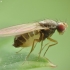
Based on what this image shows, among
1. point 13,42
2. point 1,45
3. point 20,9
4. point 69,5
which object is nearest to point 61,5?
point 69,5

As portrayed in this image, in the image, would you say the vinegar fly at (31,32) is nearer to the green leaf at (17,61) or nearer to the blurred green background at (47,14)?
the green leaf at (17,61)

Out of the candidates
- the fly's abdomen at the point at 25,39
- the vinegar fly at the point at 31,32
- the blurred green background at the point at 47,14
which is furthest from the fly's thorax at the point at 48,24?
the blurred green background at the point at 47,14

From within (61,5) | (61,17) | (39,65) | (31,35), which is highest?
(61,5)

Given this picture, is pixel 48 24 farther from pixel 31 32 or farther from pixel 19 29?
pixel 19 29

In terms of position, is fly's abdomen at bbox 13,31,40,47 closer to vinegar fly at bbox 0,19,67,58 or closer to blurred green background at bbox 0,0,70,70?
vinegar fly at bbox 0,19,67,58

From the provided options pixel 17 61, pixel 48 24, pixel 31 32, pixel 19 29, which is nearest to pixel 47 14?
pixel 48 24

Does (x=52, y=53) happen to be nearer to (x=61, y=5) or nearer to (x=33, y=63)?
(x=61, y=5)
